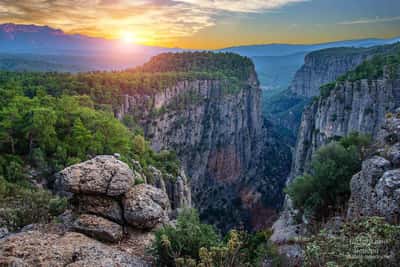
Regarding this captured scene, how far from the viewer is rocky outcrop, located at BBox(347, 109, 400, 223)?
11227 mm

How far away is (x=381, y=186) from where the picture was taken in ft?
39.5

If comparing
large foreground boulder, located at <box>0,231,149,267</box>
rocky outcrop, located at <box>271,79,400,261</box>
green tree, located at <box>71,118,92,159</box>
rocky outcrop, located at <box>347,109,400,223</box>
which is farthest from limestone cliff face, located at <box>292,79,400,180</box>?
large foreground boulder, located at <box>0,231,149,267</box>

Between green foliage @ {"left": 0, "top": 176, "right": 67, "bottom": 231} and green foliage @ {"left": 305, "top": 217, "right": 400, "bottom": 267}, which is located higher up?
green foliage @ {"left": 305, "top": 217, "right": 400, "bottom": 267}

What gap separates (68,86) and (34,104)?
51.3ft

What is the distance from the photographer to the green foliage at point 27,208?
12383mm

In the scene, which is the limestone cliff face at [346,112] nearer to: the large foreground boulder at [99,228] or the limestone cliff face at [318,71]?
the large foreground boulder at [99,228]

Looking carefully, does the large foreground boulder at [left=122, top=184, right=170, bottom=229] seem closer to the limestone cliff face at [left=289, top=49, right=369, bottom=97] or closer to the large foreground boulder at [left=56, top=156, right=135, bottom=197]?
the large foreground boulder at [left=56, top=156, right=135, bottom=197]

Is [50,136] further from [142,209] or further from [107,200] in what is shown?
[142,209]

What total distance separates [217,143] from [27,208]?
53.9 meters

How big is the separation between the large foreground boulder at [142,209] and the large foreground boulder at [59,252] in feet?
4.60

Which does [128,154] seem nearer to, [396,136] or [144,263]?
[144,263]

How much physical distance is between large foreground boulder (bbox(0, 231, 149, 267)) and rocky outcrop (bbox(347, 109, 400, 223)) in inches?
330

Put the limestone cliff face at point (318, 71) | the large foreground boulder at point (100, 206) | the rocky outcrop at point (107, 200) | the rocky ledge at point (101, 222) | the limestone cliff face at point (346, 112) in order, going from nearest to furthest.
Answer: the rocky ledge at point (101, 222) → the rocky outcrop at point (107, 200) → the large foreground boulder at point (100, 206) → the limestone cliff face at point (346, 112) → the limestone cliff face at point (318, 71)

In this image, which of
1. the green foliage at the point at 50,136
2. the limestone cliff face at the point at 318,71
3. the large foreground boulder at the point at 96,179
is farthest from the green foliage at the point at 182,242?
the limestone cliff face at the point at 318,71
